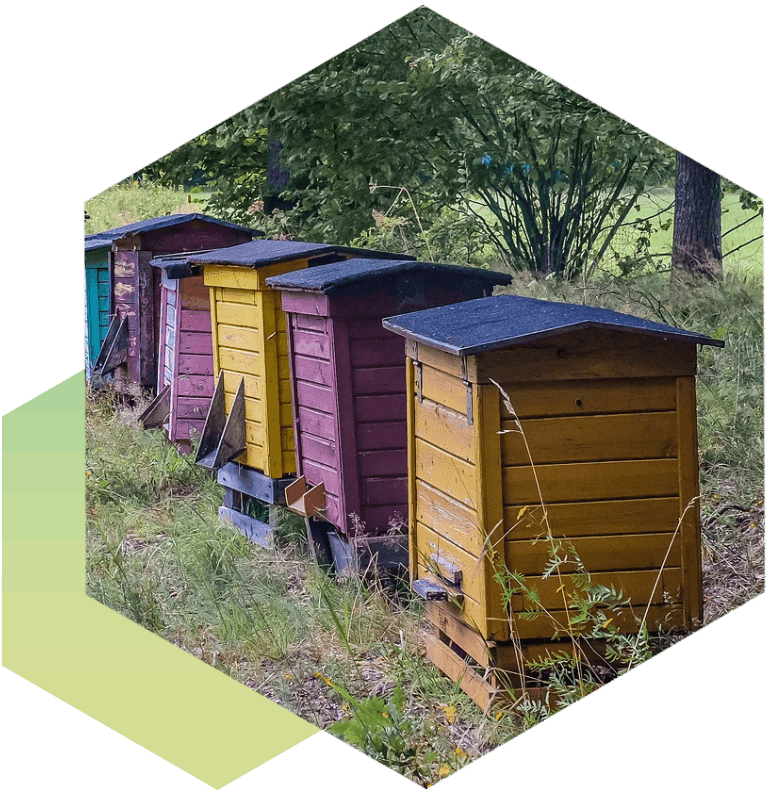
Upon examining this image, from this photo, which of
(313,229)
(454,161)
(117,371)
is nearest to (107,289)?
(117,371)

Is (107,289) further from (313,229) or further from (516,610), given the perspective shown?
(516,610)

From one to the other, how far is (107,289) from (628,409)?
3517 millimetres

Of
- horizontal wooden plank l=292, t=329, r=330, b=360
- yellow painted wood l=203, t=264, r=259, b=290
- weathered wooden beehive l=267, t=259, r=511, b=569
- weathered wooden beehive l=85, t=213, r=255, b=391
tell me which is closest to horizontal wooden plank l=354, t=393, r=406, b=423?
weathered wooden beehive l=267, t=259, r=511, b=569

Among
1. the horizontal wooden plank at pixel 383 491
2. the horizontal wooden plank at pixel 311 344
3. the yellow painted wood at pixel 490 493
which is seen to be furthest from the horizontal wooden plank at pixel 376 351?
the yellow painted wood at pixel 490 493

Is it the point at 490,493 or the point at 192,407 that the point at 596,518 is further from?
the point at 192,407

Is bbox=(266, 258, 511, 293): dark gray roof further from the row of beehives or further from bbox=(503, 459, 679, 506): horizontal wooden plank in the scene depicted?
bbox=(503, 459, 679, 506): horizontal wooden plank

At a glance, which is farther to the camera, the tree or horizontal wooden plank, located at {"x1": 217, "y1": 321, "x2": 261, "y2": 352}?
horizontal wooden plank, located at {"x1": 217, "y1": 321, "x2": 261, "y2": 352}

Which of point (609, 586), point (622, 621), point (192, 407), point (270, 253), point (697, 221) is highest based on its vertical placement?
point (697, 221)

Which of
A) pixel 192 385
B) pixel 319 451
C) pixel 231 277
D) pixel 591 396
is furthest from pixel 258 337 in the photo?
pixel 591 396

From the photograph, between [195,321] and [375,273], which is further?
[195,321]

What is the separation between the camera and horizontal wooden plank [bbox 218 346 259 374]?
6.15m

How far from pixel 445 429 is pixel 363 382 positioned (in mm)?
955

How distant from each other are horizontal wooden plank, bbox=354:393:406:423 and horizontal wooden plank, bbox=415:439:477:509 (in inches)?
25.3

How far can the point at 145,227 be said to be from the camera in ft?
21.9
